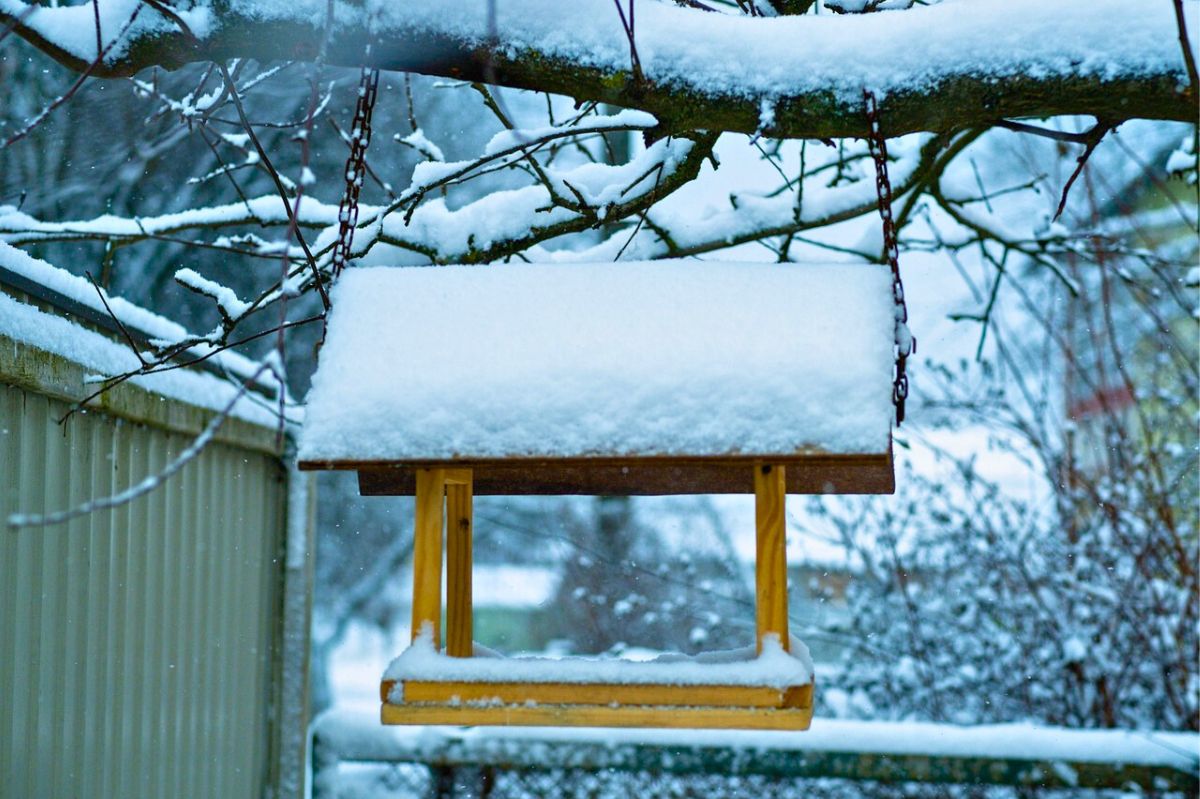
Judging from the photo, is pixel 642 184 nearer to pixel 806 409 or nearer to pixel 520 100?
pixel 806 409

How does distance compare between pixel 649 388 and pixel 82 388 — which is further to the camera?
pixel 82 388

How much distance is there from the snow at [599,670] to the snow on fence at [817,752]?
263 cm

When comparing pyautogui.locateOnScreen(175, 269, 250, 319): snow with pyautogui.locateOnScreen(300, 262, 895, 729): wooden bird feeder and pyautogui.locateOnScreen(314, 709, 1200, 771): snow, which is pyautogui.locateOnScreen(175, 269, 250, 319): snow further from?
pyautogui.locateOnScreen(314, 709, 1200, 771): snow

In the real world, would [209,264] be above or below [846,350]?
above

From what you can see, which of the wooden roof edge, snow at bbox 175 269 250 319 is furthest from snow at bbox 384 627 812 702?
snow at bbox 175 269 250 319

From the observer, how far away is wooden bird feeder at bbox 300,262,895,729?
4.82 ft

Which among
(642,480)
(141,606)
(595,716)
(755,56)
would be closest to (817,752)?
(642,480)

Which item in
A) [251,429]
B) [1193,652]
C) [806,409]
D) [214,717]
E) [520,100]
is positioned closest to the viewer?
[806,409]

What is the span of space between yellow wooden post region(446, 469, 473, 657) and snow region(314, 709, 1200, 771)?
7.12 ft

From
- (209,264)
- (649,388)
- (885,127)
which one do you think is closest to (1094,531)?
(885,127)

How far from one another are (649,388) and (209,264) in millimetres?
5046

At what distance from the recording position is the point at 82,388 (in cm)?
241

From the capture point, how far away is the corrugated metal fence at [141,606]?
7.02 feet

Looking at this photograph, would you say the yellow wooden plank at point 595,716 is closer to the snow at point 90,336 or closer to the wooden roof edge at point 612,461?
the wooden roof edge at point 612,461
